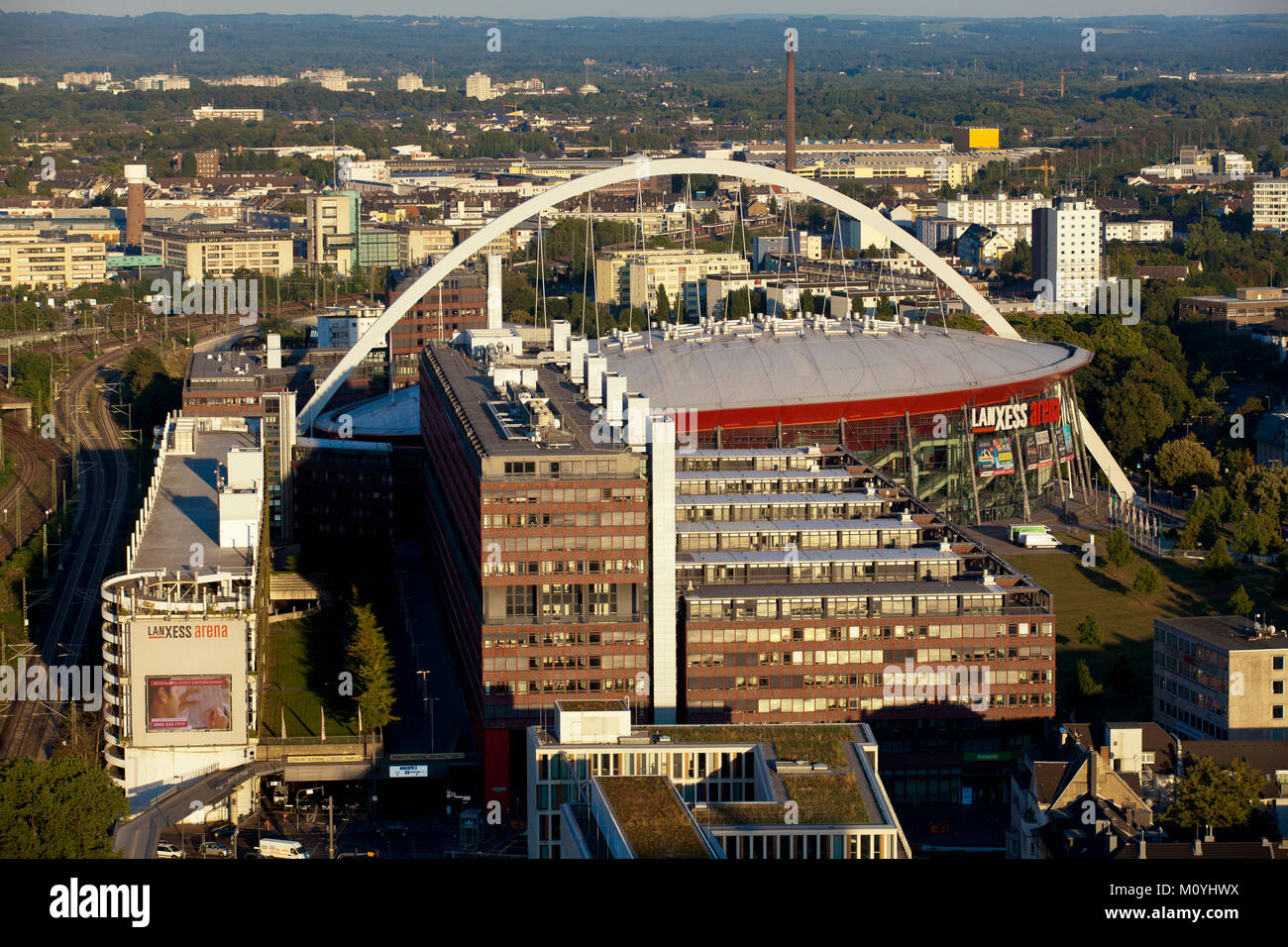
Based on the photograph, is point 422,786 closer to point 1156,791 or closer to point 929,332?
point 1156,791

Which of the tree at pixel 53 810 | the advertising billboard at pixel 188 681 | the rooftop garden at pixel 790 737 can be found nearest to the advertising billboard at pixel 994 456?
the advertising billboard at pixel 188 681

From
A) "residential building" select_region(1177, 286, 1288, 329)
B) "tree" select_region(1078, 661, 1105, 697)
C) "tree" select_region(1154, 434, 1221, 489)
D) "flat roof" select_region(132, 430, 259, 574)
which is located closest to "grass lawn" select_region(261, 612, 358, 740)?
"flat roof" select_region(132, 430, 259, 574)

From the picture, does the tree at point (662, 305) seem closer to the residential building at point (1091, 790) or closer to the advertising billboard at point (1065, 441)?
the advertising billboard at point (1065, 441)

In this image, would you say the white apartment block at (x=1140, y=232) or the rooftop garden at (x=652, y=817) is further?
the white apartment block at (x=1140, y=232)

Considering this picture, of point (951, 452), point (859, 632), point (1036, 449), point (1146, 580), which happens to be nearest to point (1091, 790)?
point (859, 632)

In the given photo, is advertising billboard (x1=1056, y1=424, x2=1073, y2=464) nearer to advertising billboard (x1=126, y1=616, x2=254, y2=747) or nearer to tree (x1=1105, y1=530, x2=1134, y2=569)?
tree (x1=1105, y1=530, x2=1134, y2=569)

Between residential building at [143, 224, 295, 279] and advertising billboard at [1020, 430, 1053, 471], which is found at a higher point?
residential building at [143, 224, 295, 279]

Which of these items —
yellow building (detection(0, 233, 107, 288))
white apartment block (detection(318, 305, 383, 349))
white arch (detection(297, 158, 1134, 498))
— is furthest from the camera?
yellow building (detection(0, 233, 107, 288))
